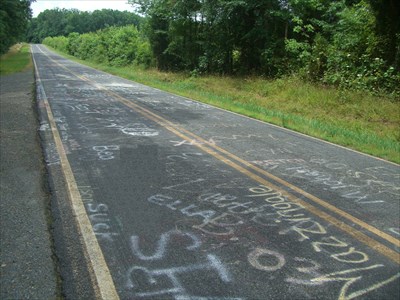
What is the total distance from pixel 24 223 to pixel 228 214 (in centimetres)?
227

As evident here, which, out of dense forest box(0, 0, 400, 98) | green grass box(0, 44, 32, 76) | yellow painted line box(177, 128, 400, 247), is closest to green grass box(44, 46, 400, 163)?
dense forest box(0, 0, 400, 98)

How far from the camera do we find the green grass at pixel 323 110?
10008 millimetres

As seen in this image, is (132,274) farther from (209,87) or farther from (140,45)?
(140,45)

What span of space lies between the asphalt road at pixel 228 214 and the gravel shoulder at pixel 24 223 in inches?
12.7

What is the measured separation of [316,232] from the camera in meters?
4.32

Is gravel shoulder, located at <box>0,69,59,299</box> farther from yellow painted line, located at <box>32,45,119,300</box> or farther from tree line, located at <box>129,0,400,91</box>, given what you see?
tree line, located at <box>129,0,400,91</box>

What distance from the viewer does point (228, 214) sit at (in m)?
4.74

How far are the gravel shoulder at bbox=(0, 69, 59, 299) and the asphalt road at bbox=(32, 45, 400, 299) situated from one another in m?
0.32

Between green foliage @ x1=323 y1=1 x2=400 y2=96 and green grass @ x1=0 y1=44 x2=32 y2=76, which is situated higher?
green foliage @ x1=323 y1=1 x2=400 y2=96

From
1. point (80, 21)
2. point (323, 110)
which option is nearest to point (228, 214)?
point (323, 110)

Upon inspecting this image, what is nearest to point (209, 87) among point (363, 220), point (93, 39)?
point (363, 220)

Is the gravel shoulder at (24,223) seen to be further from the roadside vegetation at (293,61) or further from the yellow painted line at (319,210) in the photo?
the roadside vegetation at (293,61)

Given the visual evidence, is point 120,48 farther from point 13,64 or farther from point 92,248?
point 92,248

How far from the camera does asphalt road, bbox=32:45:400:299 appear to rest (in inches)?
132
